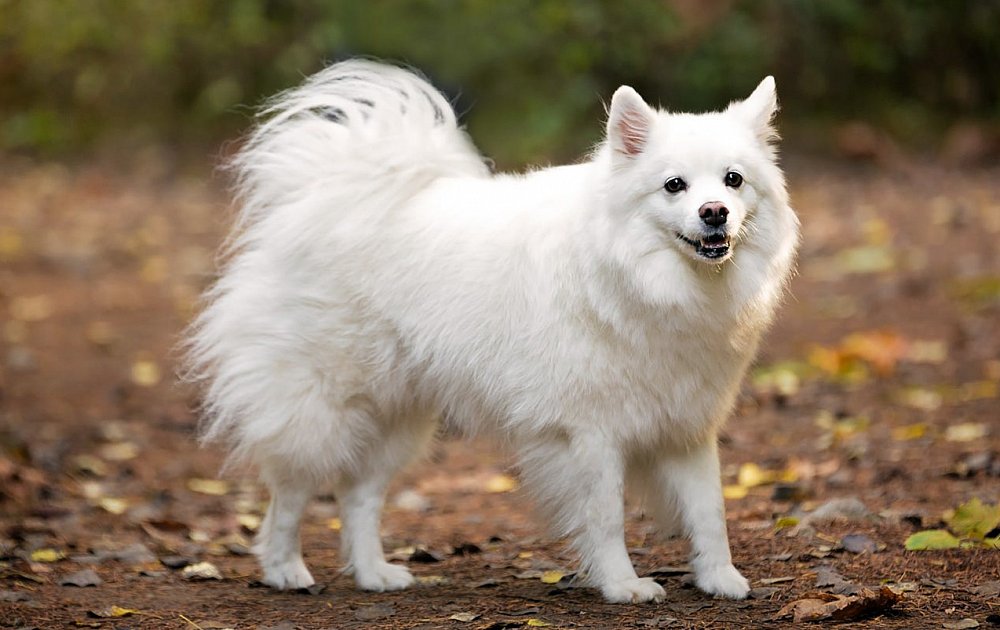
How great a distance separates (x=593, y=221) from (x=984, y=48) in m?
11.8

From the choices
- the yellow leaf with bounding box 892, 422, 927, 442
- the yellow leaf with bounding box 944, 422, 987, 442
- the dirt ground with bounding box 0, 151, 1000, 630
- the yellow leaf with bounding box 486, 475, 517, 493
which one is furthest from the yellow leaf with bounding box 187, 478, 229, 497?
the yellow leaf with bounding box 944, 422, 987, 442

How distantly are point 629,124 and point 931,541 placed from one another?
5.89 feet

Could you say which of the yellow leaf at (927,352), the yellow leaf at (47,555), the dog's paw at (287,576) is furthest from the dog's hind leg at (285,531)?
the yellow leaf at (927,352)

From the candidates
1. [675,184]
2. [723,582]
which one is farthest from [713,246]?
[723,582]

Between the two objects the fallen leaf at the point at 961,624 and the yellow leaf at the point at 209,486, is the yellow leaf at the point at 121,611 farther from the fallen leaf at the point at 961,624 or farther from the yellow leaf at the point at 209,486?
the fallen leaf at the point at 961,624

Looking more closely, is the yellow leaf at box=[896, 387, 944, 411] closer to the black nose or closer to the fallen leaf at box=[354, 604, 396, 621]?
A: the black nose

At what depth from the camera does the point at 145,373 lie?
27.9ft

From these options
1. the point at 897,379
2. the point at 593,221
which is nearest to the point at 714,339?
the point at 593,221

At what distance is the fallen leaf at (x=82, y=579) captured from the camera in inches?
180

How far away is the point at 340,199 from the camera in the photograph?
4789mm

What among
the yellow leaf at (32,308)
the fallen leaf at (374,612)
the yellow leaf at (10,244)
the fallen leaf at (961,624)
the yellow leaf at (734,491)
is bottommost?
the fallen leaf at (961,624)

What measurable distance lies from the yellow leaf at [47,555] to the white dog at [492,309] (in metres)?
0.75

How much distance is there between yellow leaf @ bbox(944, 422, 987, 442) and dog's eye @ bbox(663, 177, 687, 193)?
2.89 meters

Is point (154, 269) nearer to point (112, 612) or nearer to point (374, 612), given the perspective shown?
point (112, 612)
